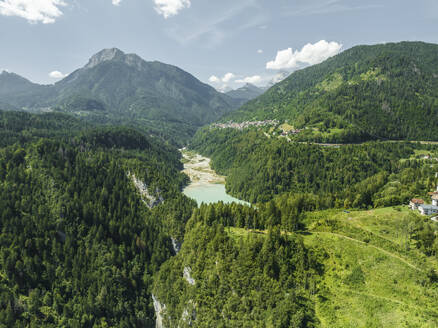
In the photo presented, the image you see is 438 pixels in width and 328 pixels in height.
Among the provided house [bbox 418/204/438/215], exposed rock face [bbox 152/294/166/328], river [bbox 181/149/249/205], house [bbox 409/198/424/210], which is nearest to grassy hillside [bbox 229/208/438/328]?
house [bbox 418/204/438/215]

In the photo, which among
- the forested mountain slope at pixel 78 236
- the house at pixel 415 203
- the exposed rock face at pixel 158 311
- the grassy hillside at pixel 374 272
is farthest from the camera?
the exposed rock face at pixel 158 311

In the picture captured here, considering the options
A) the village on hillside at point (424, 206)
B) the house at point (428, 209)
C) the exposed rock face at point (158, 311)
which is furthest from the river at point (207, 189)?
the house at point (428, 209)

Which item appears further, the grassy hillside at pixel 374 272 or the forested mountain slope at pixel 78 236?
the forested mountain slope at pixel 78 236

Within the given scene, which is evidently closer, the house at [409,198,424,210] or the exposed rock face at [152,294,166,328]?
the house at [409,198,424,210]

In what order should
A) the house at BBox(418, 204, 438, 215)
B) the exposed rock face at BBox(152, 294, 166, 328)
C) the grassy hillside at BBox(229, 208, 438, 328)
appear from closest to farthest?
the grassy hillside at BBox(229, 208, 438, 328), the house at BBox(418, 204, 438, 215), the exposed rock face at BBox(152, 294, 166, 328)

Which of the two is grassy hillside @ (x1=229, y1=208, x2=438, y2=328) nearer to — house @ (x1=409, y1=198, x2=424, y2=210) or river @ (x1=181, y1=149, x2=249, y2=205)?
house @ (x1=409, y1=198, x2=424, y2=210)

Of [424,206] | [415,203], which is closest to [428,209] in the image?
[424,206]

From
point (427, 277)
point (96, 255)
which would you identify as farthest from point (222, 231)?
point (96, 255)

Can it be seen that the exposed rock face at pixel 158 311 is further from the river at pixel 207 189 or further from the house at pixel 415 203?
the house at pixel 415 203

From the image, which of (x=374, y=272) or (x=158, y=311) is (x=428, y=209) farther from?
(x=158, y=311)
